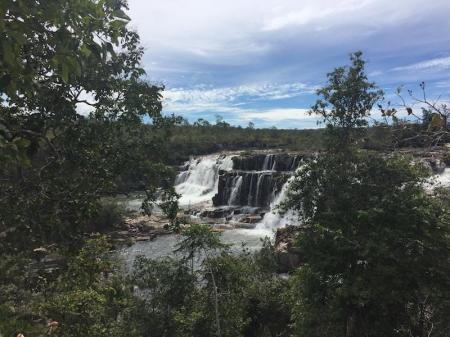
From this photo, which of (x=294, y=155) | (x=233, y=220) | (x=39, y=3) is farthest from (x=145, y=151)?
(x=294, y=155)

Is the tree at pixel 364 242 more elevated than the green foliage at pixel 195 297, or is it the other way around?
the tree at pixel 364 242

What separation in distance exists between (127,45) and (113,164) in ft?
6.07

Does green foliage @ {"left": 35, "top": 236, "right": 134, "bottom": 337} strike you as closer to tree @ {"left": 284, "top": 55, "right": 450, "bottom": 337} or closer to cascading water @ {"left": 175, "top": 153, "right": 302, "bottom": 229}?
tree @ {"left": 284, "top": 55, "right": 450, "bottom": 337}

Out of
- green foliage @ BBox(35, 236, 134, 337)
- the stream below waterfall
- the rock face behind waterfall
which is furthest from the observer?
the rock face behind waterfall

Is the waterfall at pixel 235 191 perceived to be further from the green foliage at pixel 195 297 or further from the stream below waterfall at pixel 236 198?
the green foliage at pixel 195 297

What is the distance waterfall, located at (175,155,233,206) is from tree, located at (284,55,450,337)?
26365mm

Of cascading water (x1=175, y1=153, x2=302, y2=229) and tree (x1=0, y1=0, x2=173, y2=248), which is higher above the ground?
tree (x1=0, y1=0, x2=173, y2=248)

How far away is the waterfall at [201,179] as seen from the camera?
129 feet

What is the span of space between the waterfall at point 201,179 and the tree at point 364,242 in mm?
26365

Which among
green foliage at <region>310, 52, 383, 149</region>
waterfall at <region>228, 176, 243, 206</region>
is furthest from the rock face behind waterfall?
green foliage at <region>310, 52, 383, 149</region>

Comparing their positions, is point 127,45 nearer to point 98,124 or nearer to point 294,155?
point 98,124

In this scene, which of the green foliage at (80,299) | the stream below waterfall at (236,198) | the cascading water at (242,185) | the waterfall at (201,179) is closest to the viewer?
the green foliage at (80,299)

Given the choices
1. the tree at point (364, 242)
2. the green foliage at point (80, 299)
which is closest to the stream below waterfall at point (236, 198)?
the tree at point (364, 242)

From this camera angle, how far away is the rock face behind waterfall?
32188 millimetres
